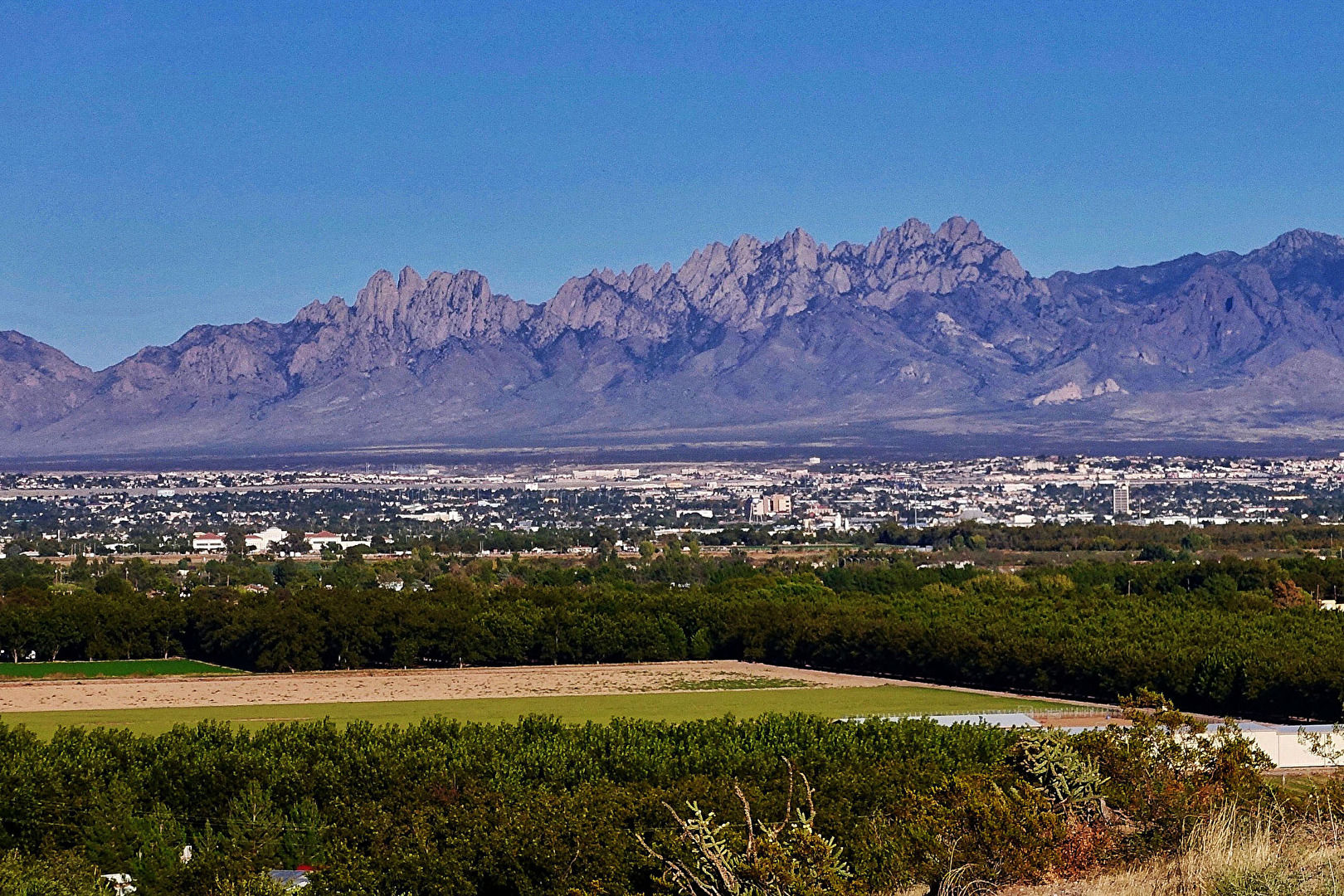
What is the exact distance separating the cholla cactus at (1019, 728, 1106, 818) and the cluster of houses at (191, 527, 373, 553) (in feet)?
348

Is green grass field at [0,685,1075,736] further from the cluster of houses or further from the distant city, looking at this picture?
the cluster of houses

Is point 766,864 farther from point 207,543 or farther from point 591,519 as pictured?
point 591,519

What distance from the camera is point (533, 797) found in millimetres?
29625

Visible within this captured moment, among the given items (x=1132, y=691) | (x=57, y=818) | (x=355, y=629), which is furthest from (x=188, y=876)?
(x=355, y=629)

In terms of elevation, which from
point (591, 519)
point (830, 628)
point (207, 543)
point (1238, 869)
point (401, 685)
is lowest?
point (591, 519)

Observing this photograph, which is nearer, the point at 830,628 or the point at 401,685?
the point at 401,685

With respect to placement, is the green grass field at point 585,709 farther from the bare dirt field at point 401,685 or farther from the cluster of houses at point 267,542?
the cluster of houses at point 267,542

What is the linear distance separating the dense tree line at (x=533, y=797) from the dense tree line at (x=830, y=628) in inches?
610

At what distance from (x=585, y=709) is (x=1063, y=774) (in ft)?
110

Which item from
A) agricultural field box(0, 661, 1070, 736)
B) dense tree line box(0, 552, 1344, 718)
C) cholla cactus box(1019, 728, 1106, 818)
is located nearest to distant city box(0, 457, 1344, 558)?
dense tree line box(0, 552, 1344, 718)

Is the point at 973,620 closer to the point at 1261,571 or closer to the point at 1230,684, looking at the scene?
the point at 1230,684

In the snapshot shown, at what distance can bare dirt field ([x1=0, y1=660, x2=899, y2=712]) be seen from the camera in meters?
56.3

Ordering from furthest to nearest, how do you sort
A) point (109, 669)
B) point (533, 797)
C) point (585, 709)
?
point (109, 669)
point (585, 709)
point (533, 797)

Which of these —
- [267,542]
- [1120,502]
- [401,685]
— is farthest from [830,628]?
[1120,502]
